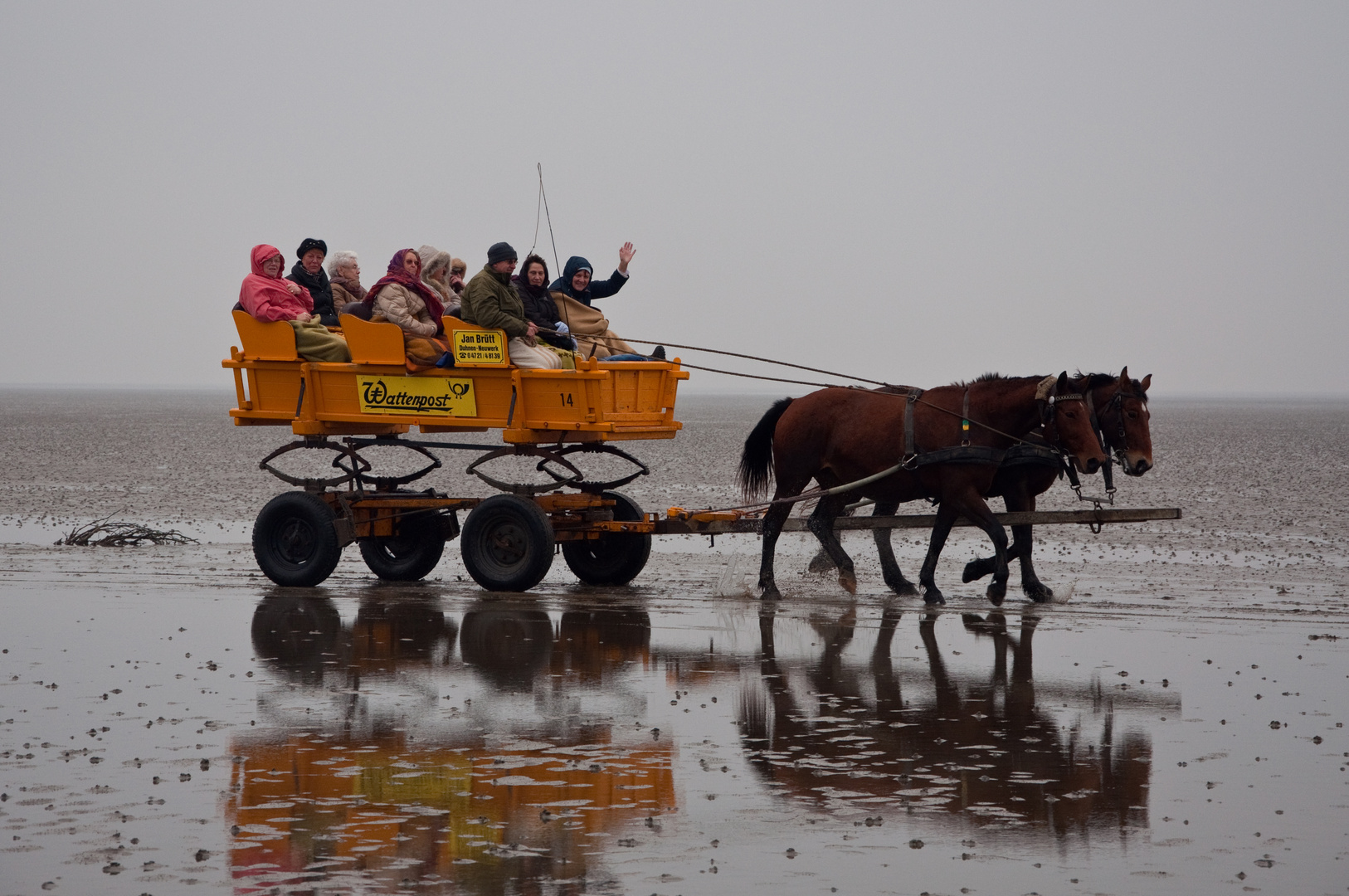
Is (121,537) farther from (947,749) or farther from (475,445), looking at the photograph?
(947,749)

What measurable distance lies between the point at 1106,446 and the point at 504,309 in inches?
194

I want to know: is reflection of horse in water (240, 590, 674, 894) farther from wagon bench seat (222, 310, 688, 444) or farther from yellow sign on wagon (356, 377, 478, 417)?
yellow sign on wagon (356, 377, 478, 417)

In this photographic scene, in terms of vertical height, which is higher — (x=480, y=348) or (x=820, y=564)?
(x=480, y=348)

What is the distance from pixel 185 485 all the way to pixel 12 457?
33.4 ft

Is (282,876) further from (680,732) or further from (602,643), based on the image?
(602,643)

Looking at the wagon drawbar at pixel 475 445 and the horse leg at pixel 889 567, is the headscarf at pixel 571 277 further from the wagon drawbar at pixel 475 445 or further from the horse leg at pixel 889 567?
the horse leg at pixel 889 567

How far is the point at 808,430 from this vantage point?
13.2 meters

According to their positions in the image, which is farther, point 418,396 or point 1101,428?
point 418,396

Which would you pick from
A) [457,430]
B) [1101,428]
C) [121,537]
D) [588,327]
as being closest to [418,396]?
[457,430]

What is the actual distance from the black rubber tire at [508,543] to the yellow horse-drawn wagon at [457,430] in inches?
0.4

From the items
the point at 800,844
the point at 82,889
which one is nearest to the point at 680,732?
the point at 800,844

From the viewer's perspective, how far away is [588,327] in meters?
13.4

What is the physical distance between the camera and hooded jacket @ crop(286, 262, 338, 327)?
534 inches

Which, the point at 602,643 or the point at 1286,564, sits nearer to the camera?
the point at 602,643
